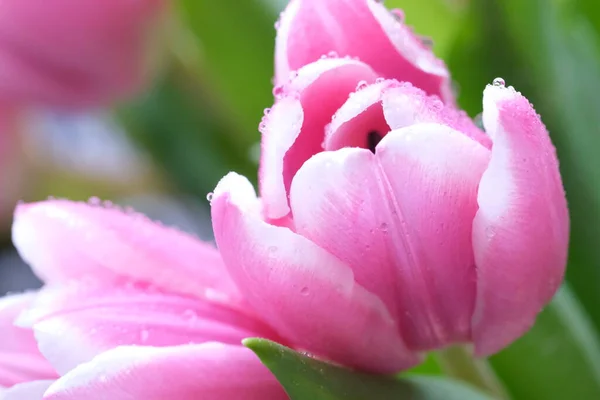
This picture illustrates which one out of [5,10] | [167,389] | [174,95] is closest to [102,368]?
[167,389]

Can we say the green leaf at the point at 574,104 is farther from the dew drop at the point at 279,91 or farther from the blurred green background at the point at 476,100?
the dew drop at the point at 279,91

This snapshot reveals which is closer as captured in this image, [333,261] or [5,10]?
[333,261]

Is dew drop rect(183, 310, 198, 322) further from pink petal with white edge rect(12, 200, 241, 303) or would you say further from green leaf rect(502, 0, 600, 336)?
green leaf rect(502, 0, 600, 336)

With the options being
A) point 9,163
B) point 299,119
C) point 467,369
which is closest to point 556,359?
point 467,369

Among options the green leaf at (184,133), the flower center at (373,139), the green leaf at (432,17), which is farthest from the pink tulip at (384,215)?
the green leaf at (184,133)

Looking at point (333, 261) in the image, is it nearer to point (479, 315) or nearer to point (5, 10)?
point (479, 315)

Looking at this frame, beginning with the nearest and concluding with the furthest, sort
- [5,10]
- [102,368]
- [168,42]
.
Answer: [102,368]
[5,10]
[168,42]

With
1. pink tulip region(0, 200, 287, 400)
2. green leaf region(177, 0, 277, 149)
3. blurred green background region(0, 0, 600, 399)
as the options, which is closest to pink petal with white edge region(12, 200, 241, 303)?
pink tulip region(0, 200, 287, 400)
